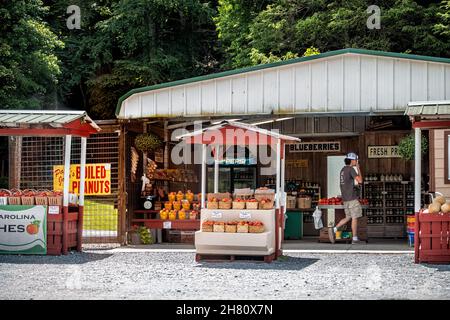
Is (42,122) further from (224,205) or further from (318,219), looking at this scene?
(318,219)

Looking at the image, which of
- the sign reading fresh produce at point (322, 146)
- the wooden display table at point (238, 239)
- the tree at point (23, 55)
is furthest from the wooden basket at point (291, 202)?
the tree at point (23, 55)

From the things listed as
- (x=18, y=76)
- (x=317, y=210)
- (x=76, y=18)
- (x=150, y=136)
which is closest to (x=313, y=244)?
(x=317, y=210)

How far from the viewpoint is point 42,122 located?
1587cm

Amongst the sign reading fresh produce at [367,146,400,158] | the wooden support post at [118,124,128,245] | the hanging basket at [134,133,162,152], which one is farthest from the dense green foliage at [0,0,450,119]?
the wooden support post at [118,124,128,245]

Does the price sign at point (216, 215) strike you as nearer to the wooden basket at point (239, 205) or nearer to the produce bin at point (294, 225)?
the wooden basket at point (239, 205)

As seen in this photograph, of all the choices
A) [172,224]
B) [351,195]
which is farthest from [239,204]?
[351,195]

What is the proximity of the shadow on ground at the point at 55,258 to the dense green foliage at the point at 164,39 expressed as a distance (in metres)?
12.7

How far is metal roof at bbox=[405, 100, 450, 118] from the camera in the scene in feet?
46.4

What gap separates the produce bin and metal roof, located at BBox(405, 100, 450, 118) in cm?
653

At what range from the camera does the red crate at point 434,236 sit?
1445cm

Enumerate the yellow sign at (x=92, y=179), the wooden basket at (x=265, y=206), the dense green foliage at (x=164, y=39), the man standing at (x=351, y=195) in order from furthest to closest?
the dense green foliage at (x=164, y=39), the yellow sign at (x=92, y=179), the man standing at (x=351, y=195), the wooden basket at (x=265, y=206)

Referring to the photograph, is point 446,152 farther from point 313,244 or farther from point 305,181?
point 305,181

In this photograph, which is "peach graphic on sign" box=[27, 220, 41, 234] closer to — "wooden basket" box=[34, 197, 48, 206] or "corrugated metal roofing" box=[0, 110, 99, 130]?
"wooden basket" box=[34, 197, 48, 206]

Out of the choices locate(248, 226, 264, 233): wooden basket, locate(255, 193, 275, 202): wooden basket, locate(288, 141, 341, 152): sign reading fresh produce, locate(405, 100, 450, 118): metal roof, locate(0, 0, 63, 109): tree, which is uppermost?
locate(0, 0, 63, 109): tree
